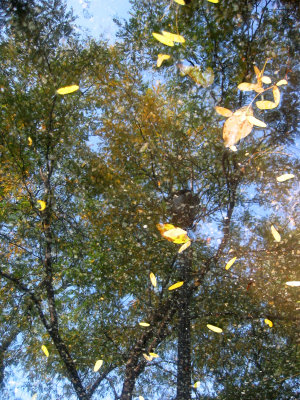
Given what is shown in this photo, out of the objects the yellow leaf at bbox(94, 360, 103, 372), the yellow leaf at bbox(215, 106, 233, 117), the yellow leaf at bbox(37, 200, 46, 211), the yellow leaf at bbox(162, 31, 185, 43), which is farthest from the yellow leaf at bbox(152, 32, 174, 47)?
the yellow leaf at bbox(94, 360, 103, 372)

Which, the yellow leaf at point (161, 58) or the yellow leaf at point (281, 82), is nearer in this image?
the yellow leaf at point (281, 82)

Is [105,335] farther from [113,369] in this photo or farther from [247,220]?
[247,220]

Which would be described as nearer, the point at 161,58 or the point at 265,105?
the point at 265,105

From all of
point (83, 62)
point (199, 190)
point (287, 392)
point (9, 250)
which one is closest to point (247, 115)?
point (199, 190)

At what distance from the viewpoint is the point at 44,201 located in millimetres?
1112

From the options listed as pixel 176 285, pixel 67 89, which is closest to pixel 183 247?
pixel 176 285

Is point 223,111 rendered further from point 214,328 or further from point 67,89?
point 214,328

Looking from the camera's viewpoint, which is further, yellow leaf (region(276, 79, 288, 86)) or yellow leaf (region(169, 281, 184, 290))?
yellow leaf (region(169, 281, 184, 290))

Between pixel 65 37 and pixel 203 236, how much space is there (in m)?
0.91

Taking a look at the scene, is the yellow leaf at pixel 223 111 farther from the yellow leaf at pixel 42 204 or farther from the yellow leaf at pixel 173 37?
the yellow leaf at pixel 42 204

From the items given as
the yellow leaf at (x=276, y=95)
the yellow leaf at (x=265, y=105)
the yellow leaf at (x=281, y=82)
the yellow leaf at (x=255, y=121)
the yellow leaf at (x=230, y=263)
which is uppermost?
the yellow leaf at (x=281, y=82)

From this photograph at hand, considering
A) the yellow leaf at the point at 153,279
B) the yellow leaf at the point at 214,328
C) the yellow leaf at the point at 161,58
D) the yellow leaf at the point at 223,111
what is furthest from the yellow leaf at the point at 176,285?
the yellow leaf at the point at 161,58

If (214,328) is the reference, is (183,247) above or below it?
above

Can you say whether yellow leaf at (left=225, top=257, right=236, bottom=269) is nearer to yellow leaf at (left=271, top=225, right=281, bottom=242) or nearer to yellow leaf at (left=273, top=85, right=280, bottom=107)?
yellow leaf at (left=271, top=225, right=281, bottom=242)
